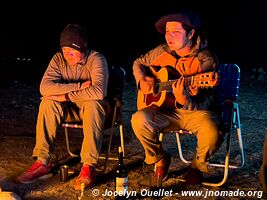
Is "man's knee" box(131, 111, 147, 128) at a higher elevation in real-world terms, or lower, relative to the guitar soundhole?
lower

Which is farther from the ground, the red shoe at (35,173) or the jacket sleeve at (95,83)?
the jacket sleeve at (95,83)

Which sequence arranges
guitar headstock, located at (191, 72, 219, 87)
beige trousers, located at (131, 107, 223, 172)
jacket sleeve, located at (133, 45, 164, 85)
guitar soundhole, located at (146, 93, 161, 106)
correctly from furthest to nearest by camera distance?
jacket sleeve, located at (133, 45, 164, 85) → guitar soundhole, located at (146, 93, 161, 106) → beige trousers, located at (131, 107, 223, 172) → guitar headstock, located at (191, 72, 219, 87)

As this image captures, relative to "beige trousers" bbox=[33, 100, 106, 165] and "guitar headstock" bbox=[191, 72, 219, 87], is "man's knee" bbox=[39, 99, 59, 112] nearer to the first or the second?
"beige trousers" bbox=[33, 100, 106, 165]

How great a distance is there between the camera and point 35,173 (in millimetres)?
4520

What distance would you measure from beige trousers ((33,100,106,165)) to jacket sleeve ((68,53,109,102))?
6 centimetres

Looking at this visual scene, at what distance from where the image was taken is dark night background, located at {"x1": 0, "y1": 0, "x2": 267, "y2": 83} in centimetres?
1494

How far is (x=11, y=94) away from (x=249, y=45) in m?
9.03

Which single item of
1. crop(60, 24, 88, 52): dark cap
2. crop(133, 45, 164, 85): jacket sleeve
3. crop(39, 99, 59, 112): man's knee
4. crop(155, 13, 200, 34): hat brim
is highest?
crop(155, 13, 200, 34): hat brim

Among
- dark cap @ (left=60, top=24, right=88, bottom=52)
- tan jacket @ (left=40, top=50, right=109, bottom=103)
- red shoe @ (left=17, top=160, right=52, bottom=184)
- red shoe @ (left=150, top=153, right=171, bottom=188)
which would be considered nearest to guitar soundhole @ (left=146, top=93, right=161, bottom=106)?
tan jacket @ (left=40, top=50, right=109, bottom=103)

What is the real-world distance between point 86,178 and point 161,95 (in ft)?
3.49

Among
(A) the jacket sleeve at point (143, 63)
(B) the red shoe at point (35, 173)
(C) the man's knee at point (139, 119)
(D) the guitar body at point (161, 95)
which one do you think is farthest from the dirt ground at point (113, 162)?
(A) the jacket sleeve at point (143, 63)

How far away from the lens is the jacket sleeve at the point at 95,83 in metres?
4.54

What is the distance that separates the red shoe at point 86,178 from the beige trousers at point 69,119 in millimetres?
67

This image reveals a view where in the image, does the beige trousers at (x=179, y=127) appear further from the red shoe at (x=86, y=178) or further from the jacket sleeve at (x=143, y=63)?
the red shoe at (x=86, y=178)
